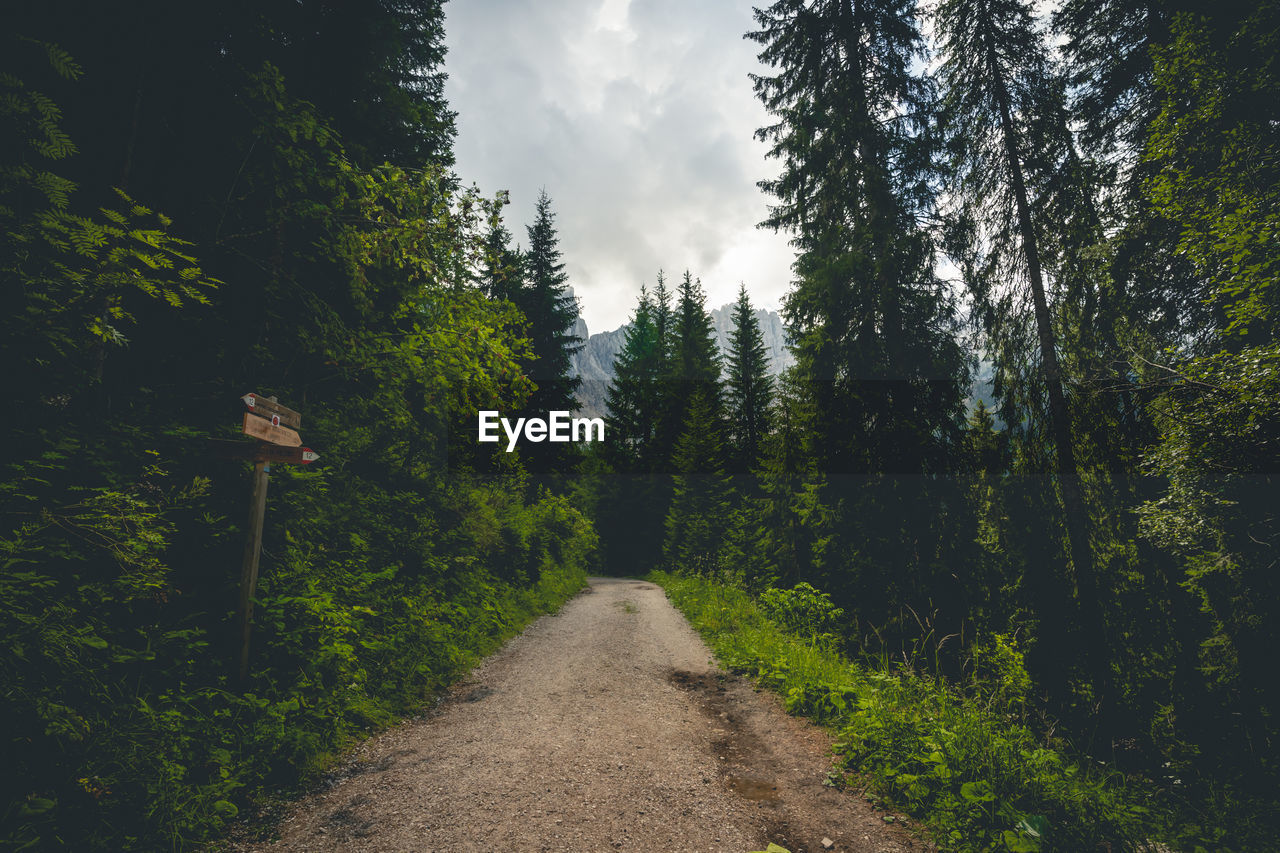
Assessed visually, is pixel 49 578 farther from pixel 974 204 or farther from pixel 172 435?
pixel 974 204

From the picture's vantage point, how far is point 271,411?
210 inches

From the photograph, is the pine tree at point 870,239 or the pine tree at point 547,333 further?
the pine tree at point 547,333

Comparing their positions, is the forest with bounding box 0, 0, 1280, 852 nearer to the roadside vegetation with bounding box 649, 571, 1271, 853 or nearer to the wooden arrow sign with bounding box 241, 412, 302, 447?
the roadside vegetation with bounding box 649, 571, 1271, 853

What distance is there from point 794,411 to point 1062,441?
728 centimetres

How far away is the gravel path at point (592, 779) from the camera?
385 centimetres

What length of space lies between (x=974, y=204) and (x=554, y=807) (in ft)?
46.0

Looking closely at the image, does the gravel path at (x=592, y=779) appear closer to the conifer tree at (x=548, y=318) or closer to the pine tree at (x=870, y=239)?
the pine tree at (x=870, y=239)

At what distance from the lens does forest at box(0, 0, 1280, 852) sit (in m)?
3.92

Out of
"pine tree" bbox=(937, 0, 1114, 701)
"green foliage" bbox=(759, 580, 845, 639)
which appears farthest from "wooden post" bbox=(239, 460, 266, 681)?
"pine tree" bbox=(937, 0, 1114, 701)

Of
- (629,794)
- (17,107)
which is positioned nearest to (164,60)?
(17,107)

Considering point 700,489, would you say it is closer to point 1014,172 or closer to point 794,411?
point 794,411

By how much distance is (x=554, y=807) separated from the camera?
4.25 m

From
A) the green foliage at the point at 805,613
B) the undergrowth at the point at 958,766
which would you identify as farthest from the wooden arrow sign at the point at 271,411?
the green foliage at the point at 805,613

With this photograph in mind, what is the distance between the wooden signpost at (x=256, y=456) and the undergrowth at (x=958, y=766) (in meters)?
6.52
